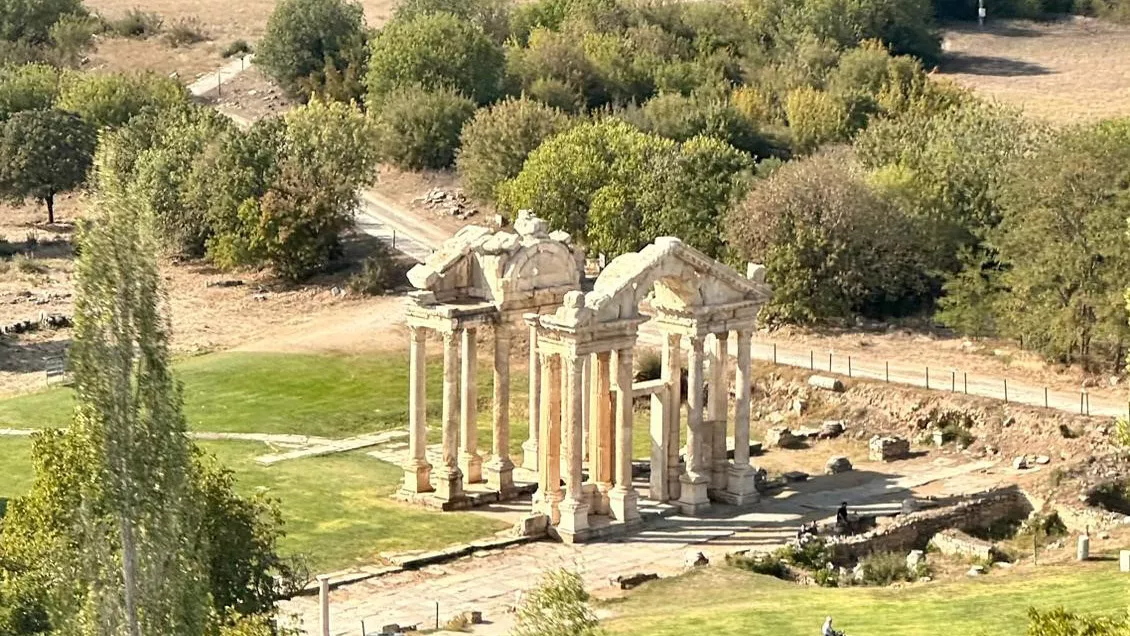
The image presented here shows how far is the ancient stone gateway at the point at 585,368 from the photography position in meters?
63.1

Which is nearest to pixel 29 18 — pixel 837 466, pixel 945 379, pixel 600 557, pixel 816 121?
pixel 816 121

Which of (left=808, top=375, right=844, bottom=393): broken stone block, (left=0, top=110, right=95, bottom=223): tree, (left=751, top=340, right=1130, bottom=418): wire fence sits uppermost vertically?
(left=0, top=110, right=95, bottom=223): tree

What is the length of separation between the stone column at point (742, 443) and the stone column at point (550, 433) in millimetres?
5152

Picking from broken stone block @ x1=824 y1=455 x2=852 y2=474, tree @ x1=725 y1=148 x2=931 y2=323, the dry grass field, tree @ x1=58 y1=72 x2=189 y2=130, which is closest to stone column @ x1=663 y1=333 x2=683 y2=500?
broken stone block @ x1=824 y1=455 x2=852 y2=474

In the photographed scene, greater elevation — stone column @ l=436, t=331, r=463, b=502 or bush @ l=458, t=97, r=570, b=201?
bush @ l=458, t=97, r=570, b=201

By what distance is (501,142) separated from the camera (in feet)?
345

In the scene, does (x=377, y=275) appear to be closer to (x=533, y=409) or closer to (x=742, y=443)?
(x=533, y=409)

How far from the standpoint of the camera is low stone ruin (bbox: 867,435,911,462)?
7250 cm

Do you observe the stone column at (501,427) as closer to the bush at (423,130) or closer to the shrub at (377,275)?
the shrub at (377,275)

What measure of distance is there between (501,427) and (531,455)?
9.87 feet

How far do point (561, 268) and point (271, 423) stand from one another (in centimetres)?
1277

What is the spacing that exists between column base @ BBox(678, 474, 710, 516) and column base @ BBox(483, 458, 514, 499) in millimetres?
4740

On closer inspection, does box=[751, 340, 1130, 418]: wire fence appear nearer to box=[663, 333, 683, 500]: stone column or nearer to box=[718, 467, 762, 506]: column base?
box=[718, 467, 762, 506]: column base

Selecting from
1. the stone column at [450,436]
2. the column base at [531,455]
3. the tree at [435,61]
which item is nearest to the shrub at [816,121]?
the tree at [435,61]
